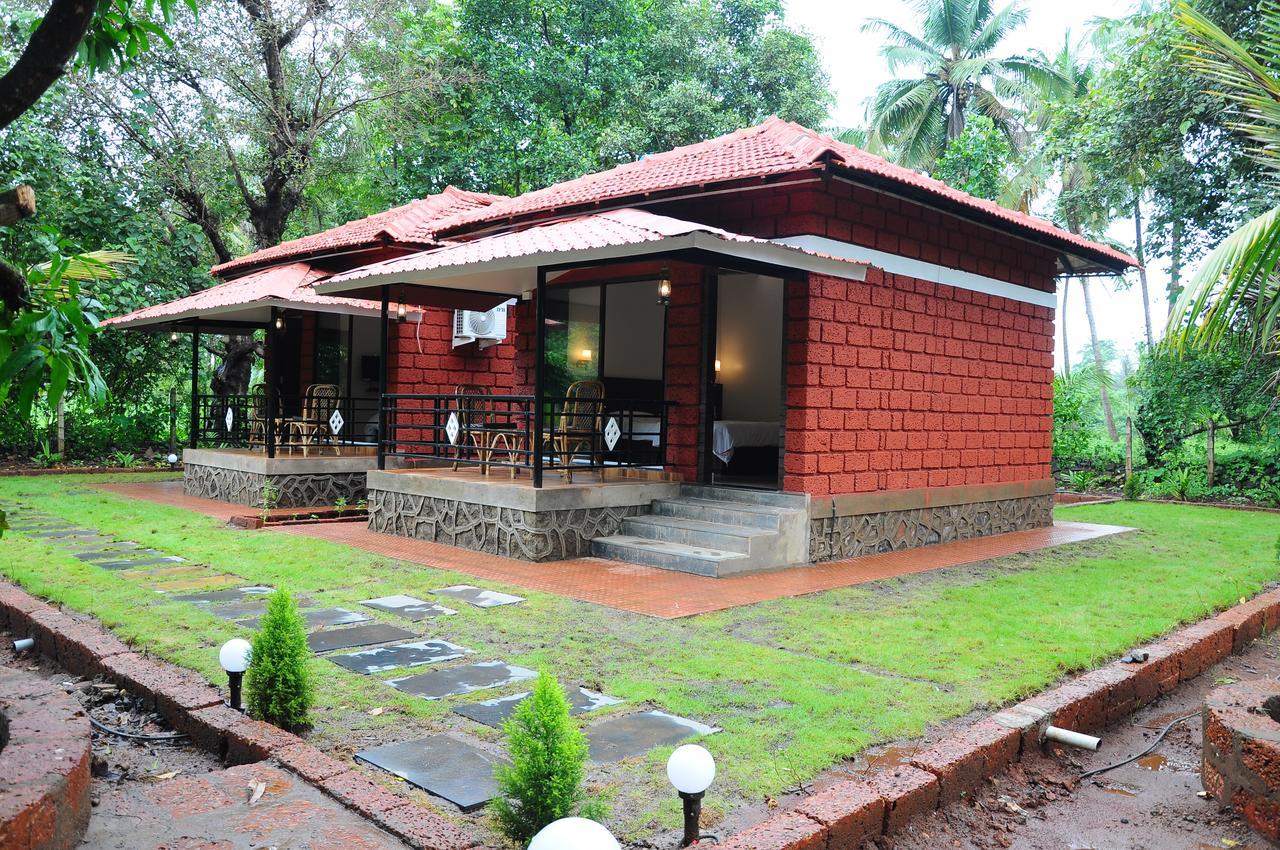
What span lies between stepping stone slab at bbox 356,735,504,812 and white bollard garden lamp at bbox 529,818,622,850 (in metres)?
0.90

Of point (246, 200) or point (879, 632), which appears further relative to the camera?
point (246, 200)

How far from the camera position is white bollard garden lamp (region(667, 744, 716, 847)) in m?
2.90

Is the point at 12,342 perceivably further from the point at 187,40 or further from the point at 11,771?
the point at 187,40

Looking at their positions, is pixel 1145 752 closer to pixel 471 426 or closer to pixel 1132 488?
pixel 471 426

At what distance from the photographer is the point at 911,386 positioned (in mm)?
10383

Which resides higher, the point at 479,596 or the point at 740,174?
the point at 740,174

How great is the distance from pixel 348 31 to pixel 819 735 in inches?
705

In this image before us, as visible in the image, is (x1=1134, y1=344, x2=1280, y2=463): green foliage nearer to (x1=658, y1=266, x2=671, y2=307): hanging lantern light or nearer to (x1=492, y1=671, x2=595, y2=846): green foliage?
(x1=658, y1=266, x2=671, y2=307): hanging lantern light

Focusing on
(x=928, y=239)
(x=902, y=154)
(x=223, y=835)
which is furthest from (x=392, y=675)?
(x=902, y=154)

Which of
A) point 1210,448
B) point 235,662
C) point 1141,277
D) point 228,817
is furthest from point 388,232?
point 1141,277

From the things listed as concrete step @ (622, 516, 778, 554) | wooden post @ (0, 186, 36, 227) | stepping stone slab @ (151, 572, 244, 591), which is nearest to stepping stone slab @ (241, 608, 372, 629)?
stepping stone slab @ (151, 572, 244, 591)

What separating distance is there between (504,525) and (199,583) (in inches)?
107

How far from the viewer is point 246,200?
720 inches

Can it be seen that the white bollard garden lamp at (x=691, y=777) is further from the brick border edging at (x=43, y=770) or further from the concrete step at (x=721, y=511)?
the concrete step at (x=721, y=511)
